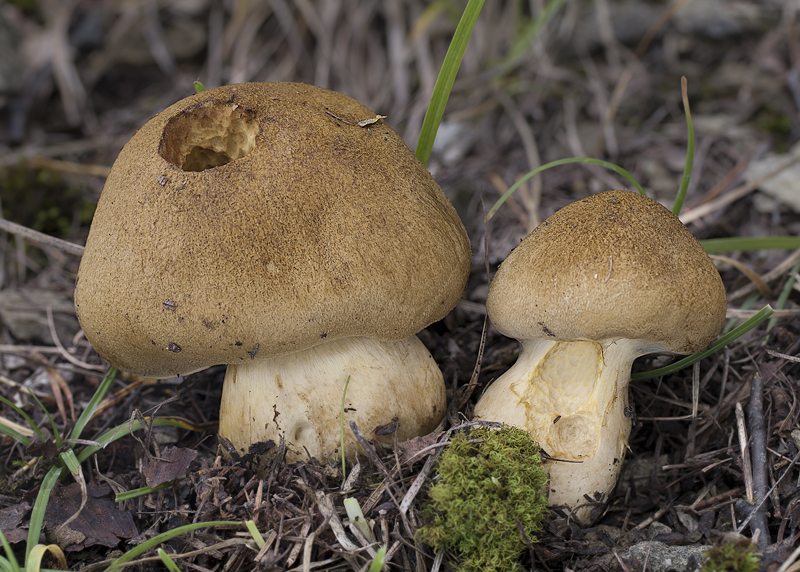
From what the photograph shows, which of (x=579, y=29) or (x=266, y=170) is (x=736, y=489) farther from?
(x=579, y=29)

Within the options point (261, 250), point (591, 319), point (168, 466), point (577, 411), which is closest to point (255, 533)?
point (168, 466)

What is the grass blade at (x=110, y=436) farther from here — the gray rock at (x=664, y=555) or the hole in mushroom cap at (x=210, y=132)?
the gray rock at (x=664, y=555)

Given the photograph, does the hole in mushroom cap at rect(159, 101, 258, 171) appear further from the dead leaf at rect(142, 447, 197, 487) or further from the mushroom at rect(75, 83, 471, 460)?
the dead leaf at rect(142, 447, 197, 487)

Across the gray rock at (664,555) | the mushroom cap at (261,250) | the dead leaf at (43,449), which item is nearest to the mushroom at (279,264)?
the mushroom cap at (261,250)

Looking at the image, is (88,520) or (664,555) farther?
(88,520)

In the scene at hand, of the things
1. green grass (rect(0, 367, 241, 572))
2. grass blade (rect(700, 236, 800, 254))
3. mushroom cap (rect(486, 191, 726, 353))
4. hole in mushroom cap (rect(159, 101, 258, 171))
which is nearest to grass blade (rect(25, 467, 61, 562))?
green grass (rect(0, 367, 241, 572))

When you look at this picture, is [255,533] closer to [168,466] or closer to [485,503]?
[168,466]
